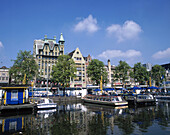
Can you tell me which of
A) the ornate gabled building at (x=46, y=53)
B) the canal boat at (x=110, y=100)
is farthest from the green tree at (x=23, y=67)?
the canal boat at (x=110, y=100)

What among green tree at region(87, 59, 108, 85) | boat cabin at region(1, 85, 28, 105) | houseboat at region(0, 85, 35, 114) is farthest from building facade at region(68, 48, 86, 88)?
houseboat at region(0, 85, 35, 114)

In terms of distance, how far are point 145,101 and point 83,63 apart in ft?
185

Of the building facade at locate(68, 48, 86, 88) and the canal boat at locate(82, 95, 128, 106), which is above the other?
the building facade at locate(68, 48, 86, 88)

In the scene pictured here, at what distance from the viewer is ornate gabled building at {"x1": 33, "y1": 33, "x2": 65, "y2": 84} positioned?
10031 cm

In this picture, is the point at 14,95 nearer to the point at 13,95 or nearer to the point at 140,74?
the point at 13,95

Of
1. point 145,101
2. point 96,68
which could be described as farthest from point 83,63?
point 145,101

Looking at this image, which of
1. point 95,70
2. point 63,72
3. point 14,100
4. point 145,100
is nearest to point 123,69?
point 95,70

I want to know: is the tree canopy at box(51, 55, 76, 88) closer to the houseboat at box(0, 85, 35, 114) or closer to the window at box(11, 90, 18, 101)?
the houseboat at box(0, 85, 35, 114)

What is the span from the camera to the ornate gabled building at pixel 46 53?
100312 mm

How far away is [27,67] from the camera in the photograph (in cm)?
7050

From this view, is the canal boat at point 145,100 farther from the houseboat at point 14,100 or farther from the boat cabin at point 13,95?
the boat cabin at point 13,95

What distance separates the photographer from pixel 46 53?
10325 cm

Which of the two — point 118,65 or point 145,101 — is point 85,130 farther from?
point 118,65

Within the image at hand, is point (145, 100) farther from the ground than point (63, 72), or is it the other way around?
point (63, 72)
